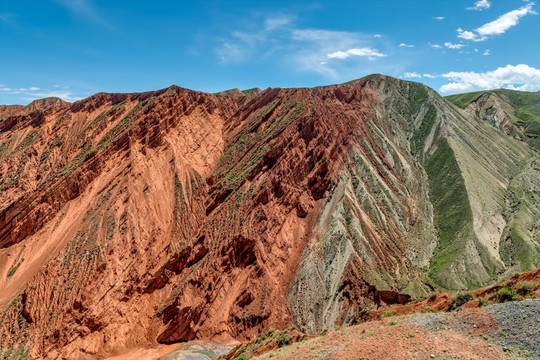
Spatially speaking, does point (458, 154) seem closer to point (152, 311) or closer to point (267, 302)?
point (267, 302)

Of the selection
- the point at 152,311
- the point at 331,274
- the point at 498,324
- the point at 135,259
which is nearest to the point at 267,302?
the point at 331,274

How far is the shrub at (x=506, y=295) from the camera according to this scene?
1567 cm

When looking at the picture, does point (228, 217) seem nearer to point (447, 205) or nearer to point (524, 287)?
point (447, 205)

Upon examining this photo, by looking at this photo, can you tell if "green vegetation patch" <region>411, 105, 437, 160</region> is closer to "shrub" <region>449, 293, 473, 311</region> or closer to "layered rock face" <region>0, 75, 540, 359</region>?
A: "layered rock face" <region>0, 75, 540, 359</region>

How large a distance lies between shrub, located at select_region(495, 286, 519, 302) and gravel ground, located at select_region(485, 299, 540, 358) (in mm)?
1803

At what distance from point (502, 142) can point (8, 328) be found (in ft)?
263

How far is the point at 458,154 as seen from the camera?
52.4 meters

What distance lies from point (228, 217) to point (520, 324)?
97.9 ft

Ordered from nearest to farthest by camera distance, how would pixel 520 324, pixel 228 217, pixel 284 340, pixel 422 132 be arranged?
1. pixel 520 324
2. pixel 284 340
3. pixel 228 217
4. pixel 422 132

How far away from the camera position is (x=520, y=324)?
1279 cm

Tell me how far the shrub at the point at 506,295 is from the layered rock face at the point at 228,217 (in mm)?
16655

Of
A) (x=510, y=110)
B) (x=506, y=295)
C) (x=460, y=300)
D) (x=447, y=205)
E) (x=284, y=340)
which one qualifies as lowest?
(x=284, y=340)

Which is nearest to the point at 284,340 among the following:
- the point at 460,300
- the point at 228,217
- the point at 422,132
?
the point at 460,300

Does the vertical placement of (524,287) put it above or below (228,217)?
below
